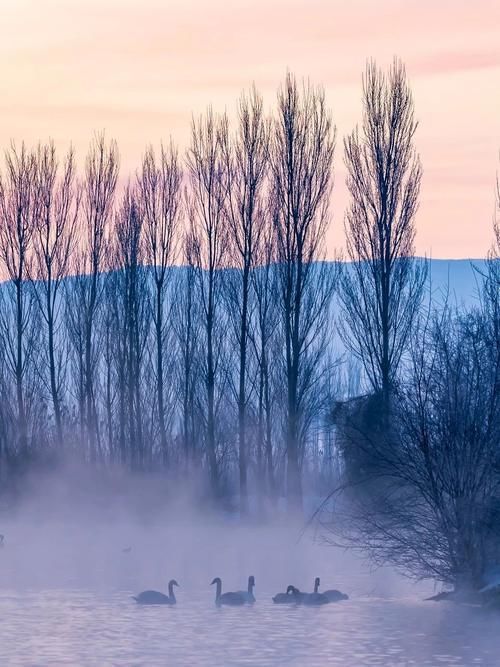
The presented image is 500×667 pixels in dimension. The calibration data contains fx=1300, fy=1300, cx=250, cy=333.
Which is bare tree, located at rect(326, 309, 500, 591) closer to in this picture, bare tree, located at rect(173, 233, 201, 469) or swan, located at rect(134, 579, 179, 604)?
swan, located at rect(134, 579, 179, 604)

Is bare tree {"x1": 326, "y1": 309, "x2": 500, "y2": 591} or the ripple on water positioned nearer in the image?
the ripple on water

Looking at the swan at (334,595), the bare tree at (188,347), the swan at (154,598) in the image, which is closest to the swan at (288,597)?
the swan at (334,595)

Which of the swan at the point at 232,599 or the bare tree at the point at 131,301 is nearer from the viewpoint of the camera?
the swan at the point at 232,599

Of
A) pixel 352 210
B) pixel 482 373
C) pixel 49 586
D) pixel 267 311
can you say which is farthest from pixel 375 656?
pixel 267 311

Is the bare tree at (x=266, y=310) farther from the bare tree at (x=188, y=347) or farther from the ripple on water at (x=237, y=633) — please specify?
the ripple on water at (x=237, y=633)

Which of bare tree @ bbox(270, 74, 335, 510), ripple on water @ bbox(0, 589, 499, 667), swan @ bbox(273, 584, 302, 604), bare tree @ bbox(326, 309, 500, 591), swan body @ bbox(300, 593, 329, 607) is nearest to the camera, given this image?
ripple on water @ bbox(0, 589, 499, 667)

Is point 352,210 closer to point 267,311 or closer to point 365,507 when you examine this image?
point 267,311

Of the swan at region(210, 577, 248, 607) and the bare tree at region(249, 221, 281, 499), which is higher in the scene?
the bare tree at region(249, 221, 281, 499)

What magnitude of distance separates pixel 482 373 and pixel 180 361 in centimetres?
3023

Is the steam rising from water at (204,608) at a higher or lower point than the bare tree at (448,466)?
lower

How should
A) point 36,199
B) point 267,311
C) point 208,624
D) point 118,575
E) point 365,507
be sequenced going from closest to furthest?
point 208,624 < point 365,507 < point 118,575 < point 267,311 < point 36,199

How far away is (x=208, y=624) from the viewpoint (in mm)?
17328

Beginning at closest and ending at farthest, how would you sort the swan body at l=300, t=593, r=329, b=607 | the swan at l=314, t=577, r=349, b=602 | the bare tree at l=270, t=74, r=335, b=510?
the swan body at l=300, t=593, r=329, b=607 → the swan at l=314, t=577, r=349, b=602 → the bare tree at l=270, t=74, r=335, b=510

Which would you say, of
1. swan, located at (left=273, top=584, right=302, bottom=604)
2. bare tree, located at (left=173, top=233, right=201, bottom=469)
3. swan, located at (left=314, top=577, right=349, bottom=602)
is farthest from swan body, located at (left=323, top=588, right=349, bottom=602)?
bare tree, located at (left=173, top=233, right=201, bottom=469)
